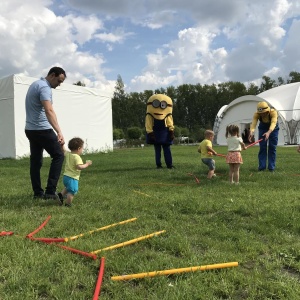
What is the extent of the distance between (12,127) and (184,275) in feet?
49.1

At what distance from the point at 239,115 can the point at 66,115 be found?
25039 millimetres

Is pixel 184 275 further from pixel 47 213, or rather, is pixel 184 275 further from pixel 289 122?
pixel 289 122

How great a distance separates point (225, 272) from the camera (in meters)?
2.78

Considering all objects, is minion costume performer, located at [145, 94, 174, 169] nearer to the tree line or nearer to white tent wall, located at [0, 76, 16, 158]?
white tent wall, located at [0, 76, 16, 158]

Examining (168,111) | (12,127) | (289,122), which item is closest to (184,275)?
(168,111)

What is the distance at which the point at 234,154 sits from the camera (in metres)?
6.92

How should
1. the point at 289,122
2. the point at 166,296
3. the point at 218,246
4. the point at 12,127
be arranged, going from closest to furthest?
the point at 166,296, the point at 218,246, the point at 12,127, the point at 289,122

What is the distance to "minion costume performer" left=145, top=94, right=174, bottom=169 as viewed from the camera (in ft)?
31.4

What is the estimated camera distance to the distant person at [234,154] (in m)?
6.88

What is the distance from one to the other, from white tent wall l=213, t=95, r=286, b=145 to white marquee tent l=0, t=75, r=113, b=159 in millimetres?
20567

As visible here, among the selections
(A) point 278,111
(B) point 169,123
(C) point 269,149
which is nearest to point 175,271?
(C) point 269,149

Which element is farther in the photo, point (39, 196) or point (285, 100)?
point (285, 100)

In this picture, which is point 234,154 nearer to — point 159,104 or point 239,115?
point 159,104

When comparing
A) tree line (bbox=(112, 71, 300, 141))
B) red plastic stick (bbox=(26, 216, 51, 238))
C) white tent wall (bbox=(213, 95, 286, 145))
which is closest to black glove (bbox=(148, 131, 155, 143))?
red plastic stick (bbox=(26, 216, 51, 238))
